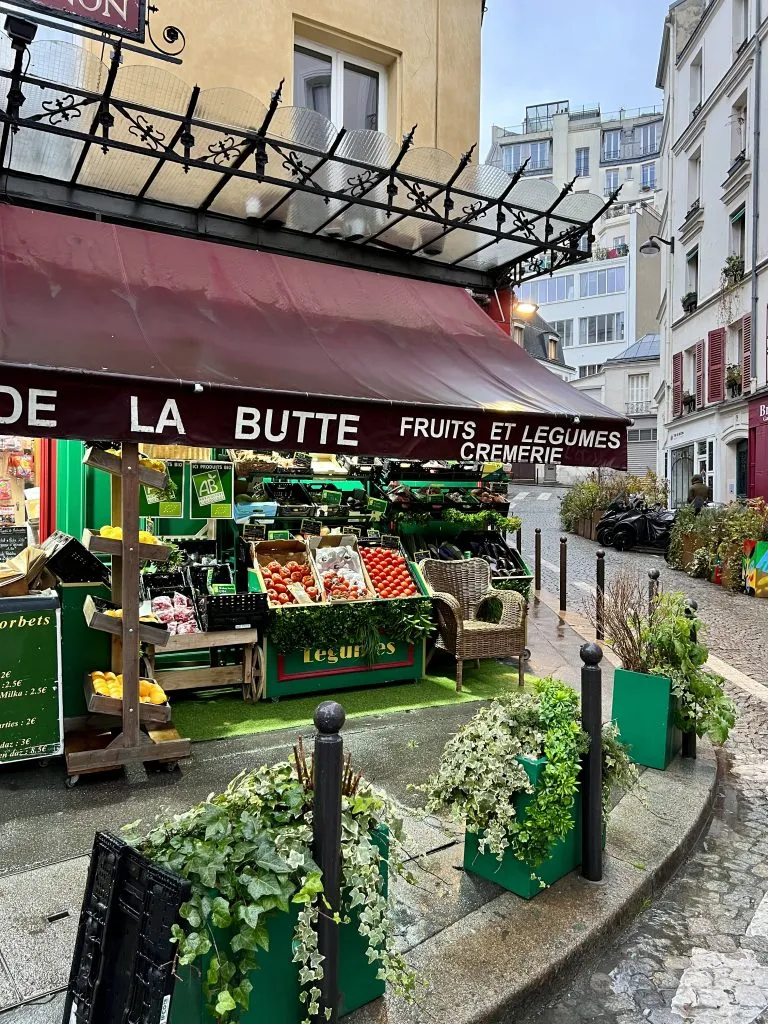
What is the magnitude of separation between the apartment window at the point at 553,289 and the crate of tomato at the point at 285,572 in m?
50.8

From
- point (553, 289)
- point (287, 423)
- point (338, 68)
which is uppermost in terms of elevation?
point (553, 289)

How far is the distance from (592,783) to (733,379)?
19.3m

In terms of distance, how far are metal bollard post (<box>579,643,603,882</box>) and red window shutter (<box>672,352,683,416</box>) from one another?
23353mm

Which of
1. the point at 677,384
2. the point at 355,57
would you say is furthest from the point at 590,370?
the point at 355,57

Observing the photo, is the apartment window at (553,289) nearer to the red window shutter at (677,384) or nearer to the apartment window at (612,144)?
the apartment window at (612,144)

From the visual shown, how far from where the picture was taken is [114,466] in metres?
4.87

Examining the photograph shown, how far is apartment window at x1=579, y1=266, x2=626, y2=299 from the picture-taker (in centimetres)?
5147

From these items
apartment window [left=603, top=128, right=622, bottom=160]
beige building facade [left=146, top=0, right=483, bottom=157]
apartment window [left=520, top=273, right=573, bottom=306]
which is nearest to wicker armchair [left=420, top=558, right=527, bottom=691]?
beige building facade [left=146, top=0, right=483, bottom=157]

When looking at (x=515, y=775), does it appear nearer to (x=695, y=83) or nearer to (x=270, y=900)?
(x=270, y=900)

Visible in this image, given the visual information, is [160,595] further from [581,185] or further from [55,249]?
[581,185]

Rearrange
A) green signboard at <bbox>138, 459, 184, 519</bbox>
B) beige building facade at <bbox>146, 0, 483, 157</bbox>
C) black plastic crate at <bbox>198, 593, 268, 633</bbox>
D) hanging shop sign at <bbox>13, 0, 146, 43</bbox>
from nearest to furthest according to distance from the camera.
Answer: hanging shop sign at <bbox>13, 0, 146, 43</bbox>, black plastic crate at <bbox>198, 593, 268, 633</bbox>, beige building facade at <bbox>146, 0, 483, 157</bbox>, green signboard at <bbox>138, 459, 184, 519</bbox>

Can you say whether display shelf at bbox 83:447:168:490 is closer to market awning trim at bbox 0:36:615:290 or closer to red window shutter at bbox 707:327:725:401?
market awning trim at bbox 0:36:615:290

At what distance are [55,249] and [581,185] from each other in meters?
69.2

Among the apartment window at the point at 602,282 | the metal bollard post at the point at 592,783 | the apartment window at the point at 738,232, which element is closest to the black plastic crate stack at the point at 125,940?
the metal bollard post at the point at 592,783
